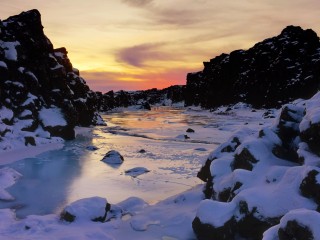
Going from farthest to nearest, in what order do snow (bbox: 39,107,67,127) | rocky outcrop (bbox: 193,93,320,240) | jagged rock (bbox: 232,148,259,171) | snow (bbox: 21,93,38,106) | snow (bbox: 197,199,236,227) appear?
snow (bbox: 39,107,67,127) → snow (bbox: 21,93,38,106) → jagged rock (bbox: 232,148,259,171) → snow (bbox: 197,199,236,227) → rocky outcrop (bbox: 193,93,320,240)

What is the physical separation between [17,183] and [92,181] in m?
3.29

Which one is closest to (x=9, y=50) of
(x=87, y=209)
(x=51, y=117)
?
(x=51, y=117)

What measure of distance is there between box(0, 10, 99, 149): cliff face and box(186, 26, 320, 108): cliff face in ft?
180

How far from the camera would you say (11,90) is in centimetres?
3241

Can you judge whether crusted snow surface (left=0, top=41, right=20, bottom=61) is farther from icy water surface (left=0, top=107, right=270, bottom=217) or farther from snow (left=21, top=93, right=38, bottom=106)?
icy water surface (left=0, top=107, right=270, bottom=217)

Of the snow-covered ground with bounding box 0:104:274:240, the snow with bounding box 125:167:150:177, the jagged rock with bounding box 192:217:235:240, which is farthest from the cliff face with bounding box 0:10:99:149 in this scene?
the jagged rock with bounding box 192:217:235:240

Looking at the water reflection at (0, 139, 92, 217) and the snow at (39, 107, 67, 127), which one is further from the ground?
the snow at (39, 107, 67, 127)

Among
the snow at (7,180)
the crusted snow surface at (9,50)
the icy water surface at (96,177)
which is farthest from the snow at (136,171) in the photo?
the crusted snow surface at (9,50)

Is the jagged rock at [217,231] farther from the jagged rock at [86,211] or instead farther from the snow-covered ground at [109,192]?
the jagged rock at [86,211]

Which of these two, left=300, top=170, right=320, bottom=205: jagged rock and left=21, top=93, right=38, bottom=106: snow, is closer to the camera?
left=300, top=170, right=320, bottom=205: jagged rock

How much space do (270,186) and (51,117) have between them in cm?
2859

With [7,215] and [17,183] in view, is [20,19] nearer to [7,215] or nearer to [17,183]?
[17,183]

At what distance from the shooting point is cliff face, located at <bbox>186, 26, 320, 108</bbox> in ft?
263

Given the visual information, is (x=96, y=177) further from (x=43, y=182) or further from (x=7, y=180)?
(x=7, y=180)
